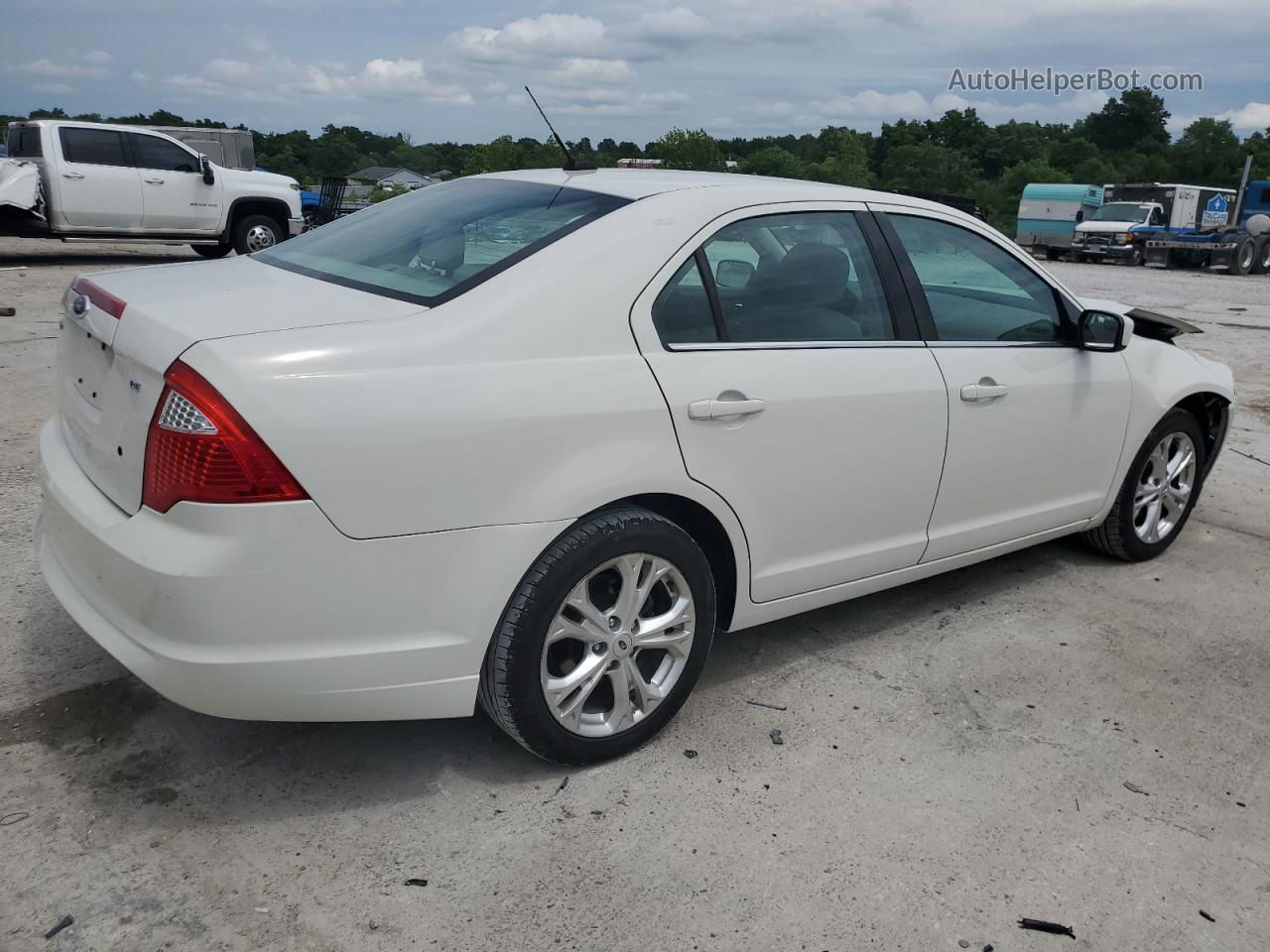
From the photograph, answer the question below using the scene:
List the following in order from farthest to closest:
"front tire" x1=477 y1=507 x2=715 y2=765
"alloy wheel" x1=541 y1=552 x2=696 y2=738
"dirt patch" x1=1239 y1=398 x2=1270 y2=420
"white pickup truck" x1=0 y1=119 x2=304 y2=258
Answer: "white pickup truck" x1=0 y1=119 x2=304 y2=258 < "dirt patch" x1=1239 y1=398 x2=1270 y2=420 < "alloy wheel" x1=541 y1=552 x2=696 y2=738 < "front tire" x1=477 y1=507 x2=715 y2=765

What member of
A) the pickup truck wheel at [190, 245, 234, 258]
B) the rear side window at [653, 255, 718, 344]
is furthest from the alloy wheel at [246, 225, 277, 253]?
the rear side window at [653, 255, 718, 344]

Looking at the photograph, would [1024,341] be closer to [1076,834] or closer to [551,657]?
[1076,834]

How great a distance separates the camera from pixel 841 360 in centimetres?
331

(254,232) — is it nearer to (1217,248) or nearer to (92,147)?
(92,147)

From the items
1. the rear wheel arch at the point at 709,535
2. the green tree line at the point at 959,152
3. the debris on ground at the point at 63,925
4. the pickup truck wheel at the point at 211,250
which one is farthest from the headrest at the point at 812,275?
the green tree line at the point at 959,152

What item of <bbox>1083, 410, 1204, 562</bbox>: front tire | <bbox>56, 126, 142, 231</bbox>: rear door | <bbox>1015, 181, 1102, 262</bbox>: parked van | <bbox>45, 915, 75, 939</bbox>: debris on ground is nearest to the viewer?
<bbox>45, 915, 75, 939</bbox>: debris on ground

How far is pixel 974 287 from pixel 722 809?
2.20 metres

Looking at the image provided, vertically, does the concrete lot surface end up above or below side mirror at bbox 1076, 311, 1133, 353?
below

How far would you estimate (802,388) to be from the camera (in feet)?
10.4

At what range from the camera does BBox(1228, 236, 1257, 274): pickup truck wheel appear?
2925 centimetres

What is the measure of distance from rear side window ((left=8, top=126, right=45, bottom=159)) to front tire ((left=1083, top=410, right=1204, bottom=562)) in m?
14.3

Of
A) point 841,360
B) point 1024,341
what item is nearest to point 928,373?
point 841,360

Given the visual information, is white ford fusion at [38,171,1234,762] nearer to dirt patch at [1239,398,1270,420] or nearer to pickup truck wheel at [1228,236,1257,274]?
dirt patch at [1239,398,1270,420]

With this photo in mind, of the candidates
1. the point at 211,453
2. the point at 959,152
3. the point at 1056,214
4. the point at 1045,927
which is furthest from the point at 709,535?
the point at 959,152
